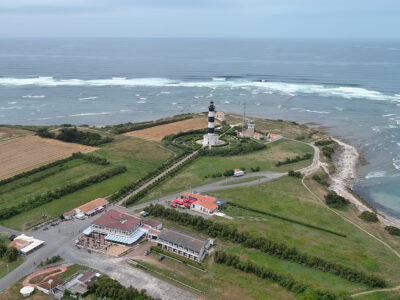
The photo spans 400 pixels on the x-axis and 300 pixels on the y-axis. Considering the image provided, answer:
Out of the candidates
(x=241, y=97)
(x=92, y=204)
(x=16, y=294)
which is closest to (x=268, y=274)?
(x=16, y=294)

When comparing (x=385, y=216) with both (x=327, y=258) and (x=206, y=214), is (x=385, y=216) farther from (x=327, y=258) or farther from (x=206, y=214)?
(x=206, y=214)

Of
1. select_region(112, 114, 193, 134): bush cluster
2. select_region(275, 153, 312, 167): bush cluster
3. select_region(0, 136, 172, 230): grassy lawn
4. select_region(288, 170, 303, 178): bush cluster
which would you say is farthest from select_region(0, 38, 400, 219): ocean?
select_region(0, 136, 172, 230): grassy lawn

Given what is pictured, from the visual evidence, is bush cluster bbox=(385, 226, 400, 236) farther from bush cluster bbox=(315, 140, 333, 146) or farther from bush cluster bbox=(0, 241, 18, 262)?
bush cluster bbox=(0, 241, 18, 262)

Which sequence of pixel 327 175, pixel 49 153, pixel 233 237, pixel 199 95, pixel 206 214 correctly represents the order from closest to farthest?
pixel 233 237 < pixel 206 214 < pixel 327 175 < pixel 49 153 < pixel 199 95

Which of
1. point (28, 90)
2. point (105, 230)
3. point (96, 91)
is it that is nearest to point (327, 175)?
point (105, 230)

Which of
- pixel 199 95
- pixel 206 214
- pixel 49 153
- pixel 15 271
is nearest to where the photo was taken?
pixel 15 271

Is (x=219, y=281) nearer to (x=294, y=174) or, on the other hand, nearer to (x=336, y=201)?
(x=336, y=201)
